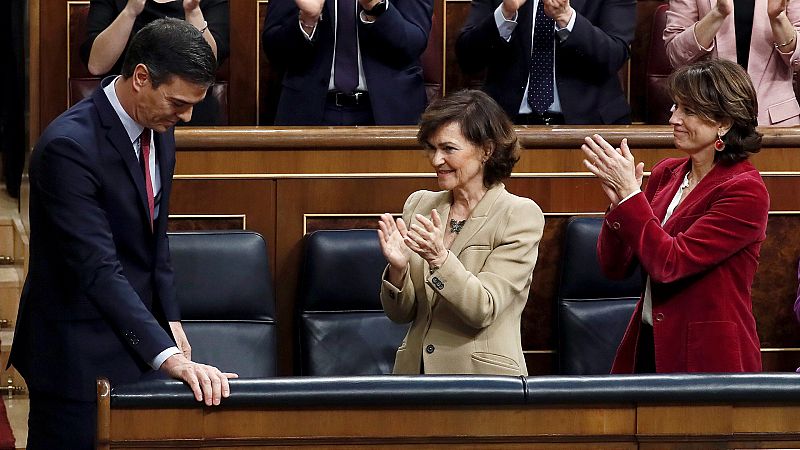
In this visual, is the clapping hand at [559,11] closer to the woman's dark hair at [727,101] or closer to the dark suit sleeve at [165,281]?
the woman's dark hair at [727,101]

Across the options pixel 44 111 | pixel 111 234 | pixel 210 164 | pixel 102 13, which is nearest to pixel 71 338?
pixel 111 234

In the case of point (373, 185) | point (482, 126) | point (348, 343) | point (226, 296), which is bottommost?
point (348, 343)

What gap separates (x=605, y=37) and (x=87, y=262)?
1.92 meters

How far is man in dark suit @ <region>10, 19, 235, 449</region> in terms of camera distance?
77.4 inches

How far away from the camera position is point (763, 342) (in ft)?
10.3

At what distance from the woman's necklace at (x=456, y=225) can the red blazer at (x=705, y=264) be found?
11.5 inches

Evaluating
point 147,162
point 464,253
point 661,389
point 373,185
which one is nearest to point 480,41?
point 373,185

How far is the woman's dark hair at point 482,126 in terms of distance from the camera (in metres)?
2.42

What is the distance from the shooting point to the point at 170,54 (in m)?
2.04

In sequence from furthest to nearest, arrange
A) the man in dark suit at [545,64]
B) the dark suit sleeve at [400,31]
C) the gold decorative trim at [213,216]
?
the man in dark suit at [545,64], the dark suit sleeve at [400,31], the gold decorative trim at [213,216]

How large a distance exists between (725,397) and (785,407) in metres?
0.09

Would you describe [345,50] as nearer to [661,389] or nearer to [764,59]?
[764,59]

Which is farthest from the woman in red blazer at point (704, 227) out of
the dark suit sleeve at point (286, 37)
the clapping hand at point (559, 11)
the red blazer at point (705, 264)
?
the dark suit sleeve at point (286, 37)

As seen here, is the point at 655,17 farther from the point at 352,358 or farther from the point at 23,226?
the point at 23,226
